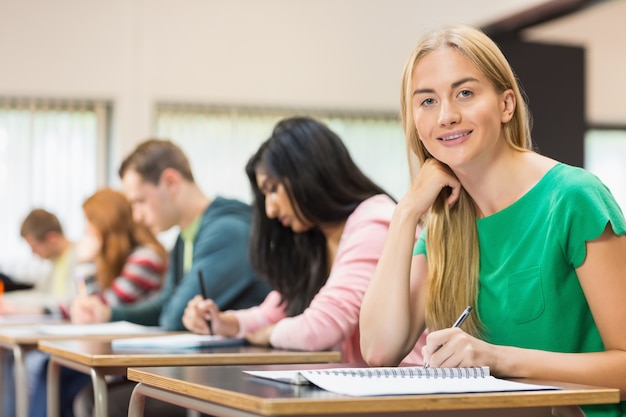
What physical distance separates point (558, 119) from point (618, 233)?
Answer: 4759 mm

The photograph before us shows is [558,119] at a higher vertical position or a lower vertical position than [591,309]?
higher

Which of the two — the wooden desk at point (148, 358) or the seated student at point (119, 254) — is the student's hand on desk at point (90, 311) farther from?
the wooden desk at point (148, 358)

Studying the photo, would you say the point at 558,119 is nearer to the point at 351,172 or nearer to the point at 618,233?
the point at 351,172

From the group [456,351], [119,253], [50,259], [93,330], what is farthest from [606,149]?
[456,351]

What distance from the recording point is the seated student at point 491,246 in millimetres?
1596

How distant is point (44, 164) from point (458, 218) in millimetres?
5293

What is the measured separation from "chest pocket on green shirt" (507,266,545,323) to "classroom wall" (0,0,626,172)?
4.81 metres

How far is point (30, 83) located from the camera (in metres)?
6.51

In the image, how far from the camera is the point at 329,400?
3.92 feet

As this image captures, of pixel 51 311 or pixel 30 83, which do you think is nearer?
pixel 51 311

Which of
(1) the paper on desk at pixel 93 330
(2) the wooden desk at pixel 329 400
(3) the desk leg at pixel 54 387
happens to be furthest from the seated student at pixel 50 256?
(2) the wooden desk at pixel 329 400

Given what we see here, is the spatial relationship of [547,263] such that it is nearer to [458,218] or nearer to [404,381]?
[458,218]

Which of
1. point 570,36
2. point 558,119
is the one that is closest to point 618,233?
point 558,119

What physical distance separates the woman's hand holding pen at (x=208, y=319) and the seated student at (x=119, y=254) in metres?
1.65
